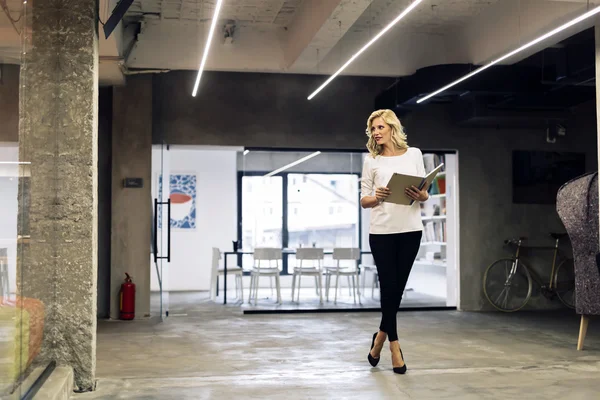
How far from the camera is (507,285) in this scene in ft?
28.3

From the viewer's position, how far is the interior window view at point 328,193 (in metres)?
3.58

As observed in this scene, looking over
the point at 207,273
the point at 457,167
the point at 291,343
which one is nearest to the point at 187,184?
the point at 207,273

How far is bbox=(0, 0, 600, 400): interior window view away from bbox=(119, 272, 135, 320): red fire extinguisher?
2.3 inches

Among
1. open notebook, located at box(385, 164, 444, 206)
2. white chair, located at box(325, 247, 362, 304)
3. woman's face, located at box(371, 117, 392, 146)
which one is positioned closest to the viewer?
open notebook, located at box(385, 164, 444, 206)

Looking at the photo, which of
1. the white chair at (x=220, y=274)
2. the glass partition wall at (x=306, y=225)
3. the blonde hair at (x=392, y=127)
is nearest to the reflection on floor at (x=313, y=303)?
the glass partition wall at (x=306, y=225)

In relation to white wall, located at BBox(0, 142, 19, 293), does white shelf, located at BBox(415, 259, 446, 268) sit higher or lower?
lower

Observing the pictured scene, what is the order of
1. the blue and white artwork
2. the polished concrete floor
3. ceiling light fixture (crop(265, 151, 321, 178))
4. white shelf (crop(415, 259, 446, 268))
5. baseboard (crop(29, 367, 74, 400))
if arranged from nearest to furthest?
baseboard (crop(29, 367, 74, 400)) → the polished concrete floor → ceiling light fixture (crop(265, 151, 321, 178)) → white shelf (crop(415, 259, 446, 268)) → the blue and white artwork

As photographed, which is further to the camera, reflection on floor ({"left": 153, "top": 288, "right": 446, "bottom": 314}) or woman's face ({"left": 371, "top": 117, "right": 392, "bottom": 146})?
reflection on floor ({"left": 153, "top": 288, "right": 446, "bottom": 314})

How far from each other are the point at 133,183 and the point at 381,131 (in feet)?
14.3

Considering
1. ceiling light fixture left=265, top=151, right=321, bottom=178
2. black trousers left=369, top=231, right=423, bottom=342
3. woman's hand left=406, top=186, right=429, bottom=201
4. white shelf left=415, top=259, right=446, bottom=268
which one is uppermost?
ceiling light fixture left=265, top=151, right=321, bottom=178

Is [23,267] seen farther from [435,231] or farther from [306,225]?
[435,231]

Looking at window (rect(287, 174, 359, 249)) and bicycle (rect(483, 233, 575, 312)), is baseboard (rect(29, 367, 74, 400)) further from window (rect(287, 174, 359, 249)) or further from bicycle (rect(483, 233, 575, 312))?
bicycle (rect(483, 233, 575, 312))

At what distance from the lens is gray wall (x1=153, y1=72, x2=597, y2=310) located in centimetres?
820

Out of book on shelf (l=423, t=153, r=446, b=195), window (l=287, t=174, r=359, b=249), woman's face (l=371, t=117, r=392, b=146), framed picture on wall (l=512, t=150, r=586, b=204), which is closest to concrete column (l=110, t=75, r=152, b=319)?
window (l=287, t=174, r=359, b=249)
